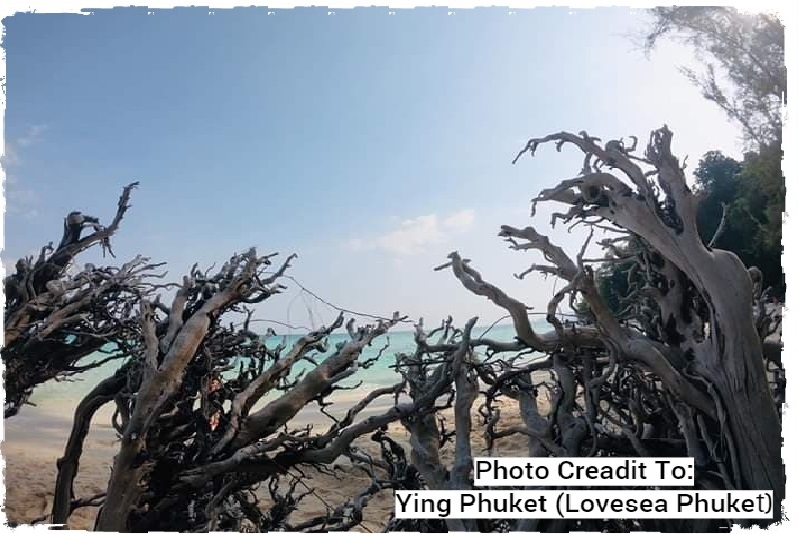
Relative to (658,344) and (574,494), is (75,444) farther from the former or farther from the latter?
(658,344)

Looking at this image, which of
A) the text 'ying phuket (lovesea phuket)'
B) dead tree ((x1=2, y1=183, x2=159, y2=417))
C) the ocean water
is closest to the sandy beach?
the ocean water

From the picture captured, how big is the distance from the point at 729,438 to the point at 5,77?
4436 mm

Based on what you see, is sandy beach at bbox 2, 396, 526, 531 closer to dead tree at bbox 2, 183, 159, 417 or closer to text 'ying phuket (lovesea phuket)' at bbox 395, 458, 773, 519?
dead tree at bbox 2, 183, 159, 417

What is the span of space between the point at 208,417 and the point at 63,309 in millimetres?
1301

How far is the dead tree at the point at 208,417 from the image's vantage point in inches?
132

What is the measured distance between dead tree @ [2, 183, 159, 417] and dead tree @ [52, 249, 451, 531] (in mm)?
523

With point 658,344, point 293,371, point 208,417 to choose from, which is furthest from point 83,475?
point 658,344

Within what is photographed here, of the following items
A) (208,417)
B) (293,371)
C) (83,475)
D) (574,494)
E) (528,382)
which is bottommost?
(574,494)

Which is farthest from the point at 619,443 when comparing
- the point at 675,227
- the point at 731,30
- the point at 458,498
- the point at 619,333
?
the point at 731,30

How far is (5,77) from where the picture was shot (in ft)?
12.1

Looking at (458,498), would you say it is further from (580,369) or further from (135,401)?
(135,401)

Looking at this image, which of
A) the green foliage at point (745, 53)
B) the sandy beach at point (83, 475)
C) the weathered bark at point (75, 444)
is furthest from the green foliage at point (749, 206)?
the weathered bark at point (75, 444)

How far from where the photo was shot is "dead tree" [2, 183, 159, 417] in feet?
13.0

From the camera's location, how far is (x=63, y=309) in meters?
4.00
